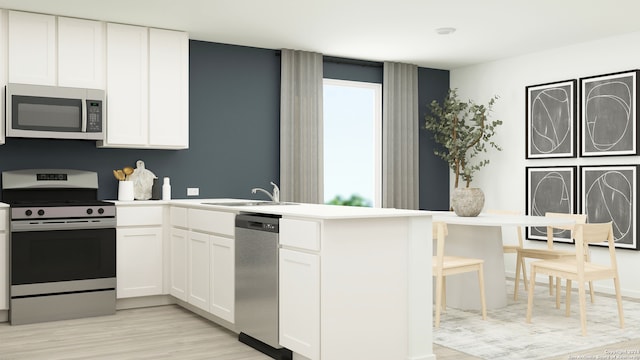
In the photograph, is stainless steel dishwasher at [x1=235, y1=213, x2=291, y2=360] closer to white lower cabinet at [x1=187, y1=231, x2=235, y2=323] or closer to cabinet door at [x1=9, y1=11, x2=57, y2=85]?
white lower cabinet at [x1=187, y1=231, x2=235, y2=323]

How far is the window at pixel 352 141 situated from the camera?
24.2ft

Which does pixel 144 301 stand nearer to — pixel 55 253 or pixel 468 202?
pixel 55 253

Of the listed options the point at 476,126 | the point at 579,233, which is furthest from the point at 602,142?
the point at 579,233

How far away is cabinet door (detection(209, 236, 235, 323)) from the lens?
4312mm

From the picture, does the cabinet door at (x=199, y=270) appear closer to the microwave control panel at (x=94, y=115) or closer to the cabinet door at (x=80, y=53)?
the microwave control panel at (x=94, y=115)

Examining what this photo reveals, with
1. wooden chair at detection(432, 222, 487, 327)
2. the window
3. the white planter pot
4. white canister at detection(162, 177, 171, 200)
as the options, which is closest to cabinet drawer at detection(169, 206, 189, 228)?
white canister at detection(162, 177, 171, 200)

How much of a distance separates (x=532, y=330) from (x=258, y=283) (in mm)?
2003

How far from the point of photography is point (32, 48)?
17.0 ft

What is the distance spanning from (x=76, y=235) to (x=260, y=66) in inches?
102

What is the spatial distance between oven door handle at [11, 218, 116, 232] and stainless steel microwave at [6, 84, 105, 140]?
2.44ft

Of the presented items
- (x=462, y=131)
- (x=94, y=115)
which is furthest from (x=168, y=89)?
(x=462, y=131)

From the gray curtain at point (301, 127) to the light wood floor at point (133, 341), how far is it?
2.02m

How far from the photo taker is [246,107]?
6.52 metres

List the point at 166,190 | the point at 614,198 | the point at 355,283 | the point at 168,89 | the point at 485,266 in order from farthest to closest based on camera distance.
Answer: the point at 614,198
the point at 166,190
the point at 168,89
the point at 485,266
the point at 355,283
